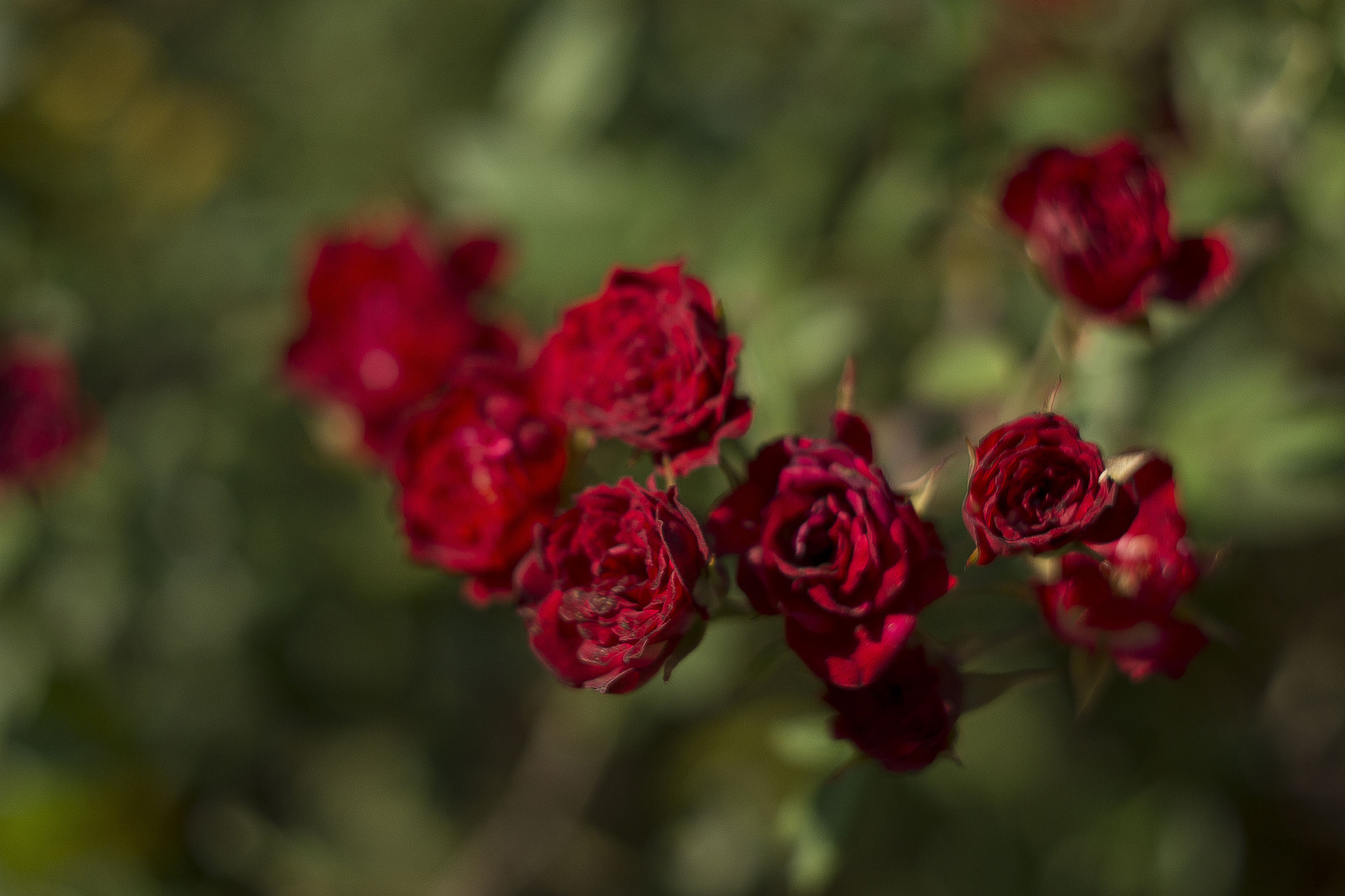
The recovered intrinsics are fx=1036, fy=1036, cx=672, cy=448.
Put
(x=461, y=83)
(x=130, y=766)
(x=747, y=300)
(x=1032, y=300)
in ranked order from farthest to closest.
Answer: (x=461, y=83) → (x=130, y=766) → (x=1032, y=300) → (x=747, y=300)

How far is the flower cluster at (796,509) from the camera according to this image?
3.24 feet

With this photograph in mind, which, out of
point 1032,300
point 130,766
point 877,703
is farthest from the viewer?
point 130,766

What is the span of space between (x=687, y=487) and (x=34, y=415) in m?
1.25

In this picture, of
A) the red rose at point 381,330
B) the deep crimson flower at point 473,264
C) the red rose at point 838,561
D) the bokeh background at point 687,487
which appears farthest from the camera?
the bokeh background at point 687,487

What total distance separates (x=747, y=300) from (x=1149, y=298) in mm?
808

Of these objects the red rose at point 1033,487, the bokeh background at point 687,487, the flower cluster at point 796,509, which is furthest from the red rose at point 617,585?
the bokeh background at point 687,487

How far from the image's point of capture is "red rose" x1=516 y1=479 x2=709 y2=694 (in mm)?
979

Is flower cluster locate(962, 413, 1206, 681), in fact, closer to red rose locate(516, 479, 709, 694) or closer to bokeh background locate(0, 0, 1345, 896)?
red rose locate(516, 479, 709, 694)

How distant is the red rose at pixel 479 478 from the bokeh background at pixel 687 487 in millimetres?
468

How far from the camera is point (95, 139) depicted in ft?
10.2

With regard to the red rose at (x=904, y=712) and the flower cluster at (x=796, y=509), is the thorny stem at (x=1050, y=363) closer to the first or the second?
the flower cluster at (x=796, y=509)

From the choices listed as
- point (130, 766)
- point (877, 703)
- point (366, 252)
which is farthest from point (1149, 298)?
point (130, 766)

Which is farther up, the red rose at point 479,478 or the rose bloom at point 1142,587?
the red rose at point 479,478

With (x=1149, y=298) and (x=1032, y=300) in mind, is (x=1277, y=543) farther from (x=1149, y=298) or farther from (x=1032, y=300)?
(x=1149, y=298)
